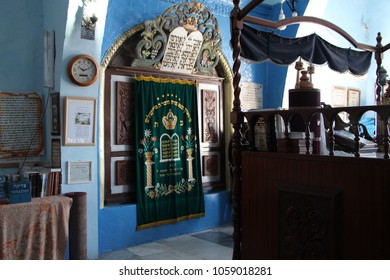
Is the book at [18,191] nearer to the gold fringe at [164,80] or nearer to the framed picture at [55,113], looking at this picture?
the framed picture at [55,113]

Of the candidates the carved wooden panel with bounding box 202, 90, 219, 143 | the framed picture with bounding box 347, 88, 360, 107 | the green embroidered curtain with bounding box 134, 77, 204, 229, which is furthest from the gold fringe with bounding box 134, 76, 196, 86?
the framed picture with bounding box 347, 88, 360, 107

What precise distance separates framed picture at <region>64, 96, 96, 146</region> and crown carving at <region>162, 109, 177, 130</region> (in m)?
1.19

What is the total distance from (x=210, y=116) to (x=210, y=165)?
744 mm

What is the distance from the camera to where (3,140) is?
425cm

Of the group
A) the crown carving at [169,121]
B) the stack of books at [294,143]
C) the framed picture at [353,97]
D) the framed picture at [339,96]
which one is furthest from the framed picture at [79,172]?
the framed picture at [353,97]

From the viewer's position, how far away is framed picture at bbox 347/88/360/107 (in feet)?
24.9

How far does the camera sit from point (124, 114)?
16.7 feet

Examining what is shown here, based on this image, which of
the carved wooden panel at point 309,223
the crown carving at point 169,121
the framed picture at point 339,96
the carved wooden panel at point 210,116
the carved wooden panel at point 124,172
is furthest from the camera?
the framed picture at point 339,96

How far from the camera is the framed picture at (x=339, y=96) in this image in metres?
7.25

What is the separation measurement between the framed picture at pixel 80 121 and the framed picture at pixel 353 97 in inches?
203

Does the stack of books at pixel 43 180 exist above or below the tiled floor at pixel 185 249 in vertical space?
above

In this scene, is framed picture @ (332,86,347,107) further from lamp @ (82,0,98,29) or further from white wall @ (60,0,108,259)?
lamp @ (82,0,98,29)
